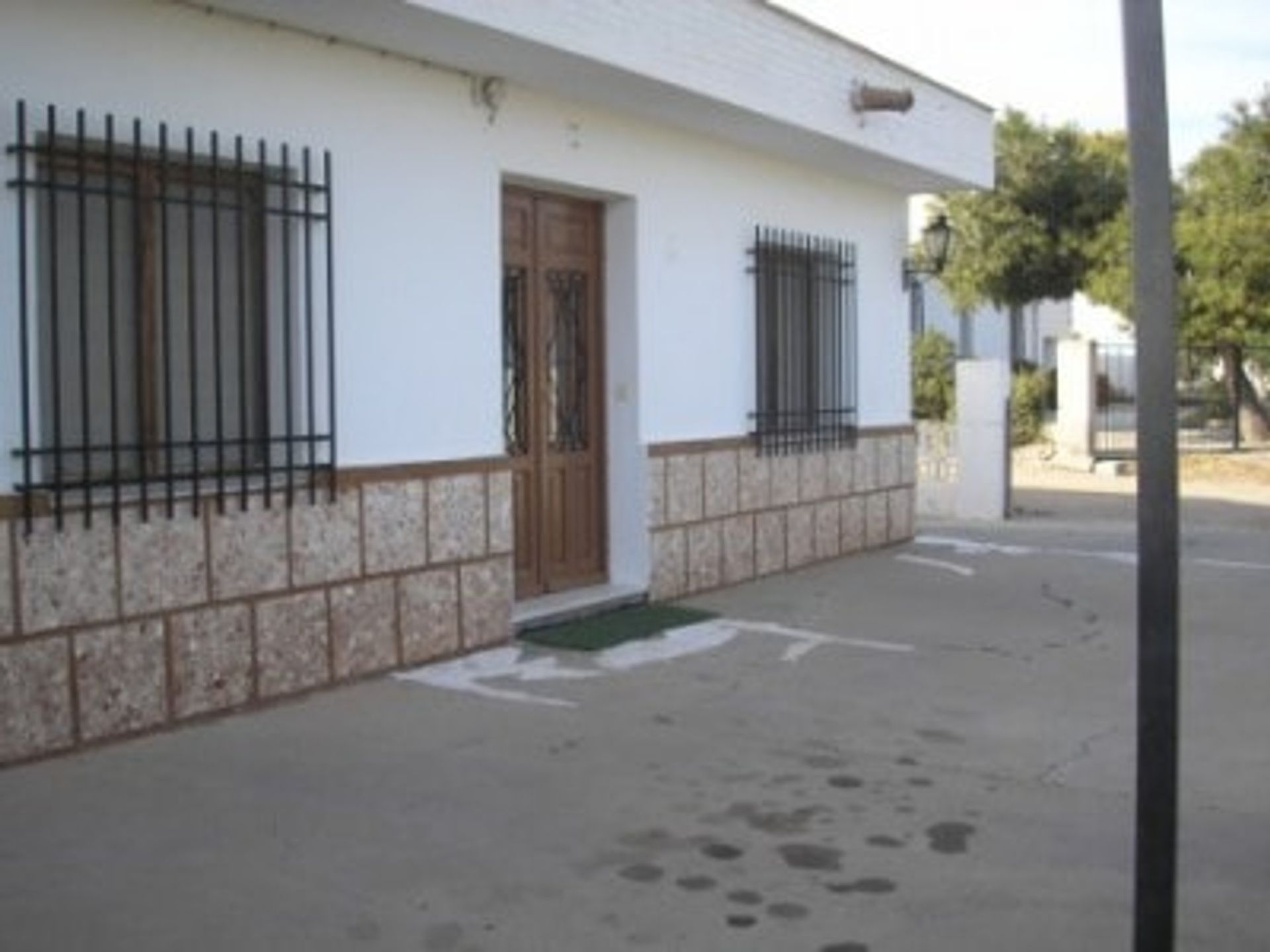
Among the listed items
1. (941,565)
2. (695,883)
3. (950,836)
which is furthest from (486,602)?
(941,565)

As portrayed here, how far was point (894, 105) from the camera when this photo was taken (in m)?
11.2

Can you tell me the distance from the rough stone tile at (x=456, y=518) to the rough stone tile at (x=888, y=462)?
17.2 feet

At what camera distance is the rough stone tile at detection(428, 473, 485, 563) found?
26.5ft

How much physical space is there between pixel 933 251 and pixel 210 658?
8.70 m

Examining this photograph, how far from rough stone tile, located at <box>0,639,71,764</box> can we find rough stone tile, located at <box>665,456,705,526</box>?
4584mm

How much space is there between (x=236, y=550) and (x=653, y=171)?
4116 mm

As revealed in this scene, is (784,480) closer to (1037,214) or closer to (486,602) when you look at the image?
(486,602)

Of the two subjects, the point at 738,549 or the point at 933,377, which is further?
the point at 933,377

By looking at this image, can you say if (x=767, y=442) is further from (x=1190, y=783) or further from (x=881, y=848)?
(x=881, y=848)

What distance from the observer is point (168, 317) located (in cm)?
682

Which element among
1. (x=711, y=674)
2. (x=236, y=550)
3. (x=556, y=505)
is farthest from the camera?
(x=556, y=505)

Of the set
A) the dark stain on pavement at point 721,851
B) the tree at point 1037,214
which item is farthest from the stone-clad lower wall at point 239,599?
the tree at point 1037,214

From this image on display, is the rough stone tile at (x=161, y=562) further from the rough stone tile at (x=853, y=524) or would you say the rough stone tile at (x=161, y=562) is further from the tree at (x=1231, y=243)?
the tree at (x=1231, y=243)

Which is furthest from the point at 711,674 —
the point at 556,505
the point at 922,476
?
the point at 922,476
